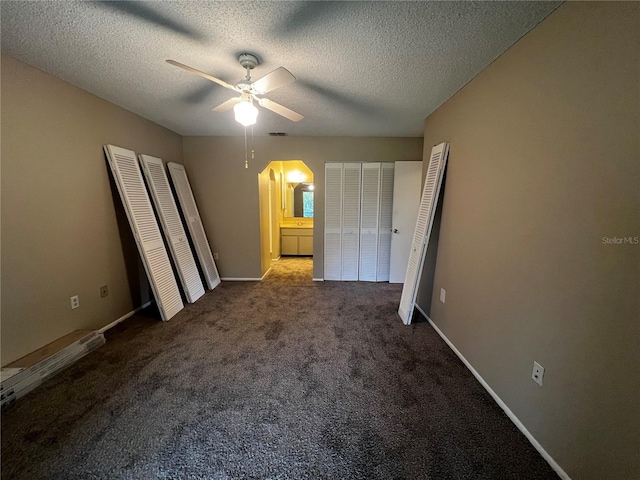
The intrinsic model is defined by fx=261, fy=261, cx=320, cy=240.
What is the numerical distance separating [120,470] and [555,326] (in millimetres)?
2320

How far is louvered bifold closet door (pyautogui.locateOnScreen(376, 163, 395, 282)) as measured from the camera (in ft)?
13.7

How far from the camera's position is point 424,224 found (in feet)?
9.01

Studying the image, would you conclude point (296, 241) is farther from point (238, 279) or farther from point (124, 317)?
point (124, 317)

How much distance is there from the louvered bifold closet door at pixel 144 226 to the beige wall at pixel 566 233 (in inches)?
125

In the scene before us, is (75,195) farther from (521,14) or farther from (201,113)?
(521,14)

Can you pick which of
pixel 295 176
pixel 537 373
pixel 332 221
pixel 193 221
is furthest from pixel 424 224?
pixel 295 176

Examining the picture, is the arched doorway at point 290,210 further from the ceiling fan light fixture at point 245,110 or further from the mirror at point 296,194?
the ceiling fan light fixture at point 245,110

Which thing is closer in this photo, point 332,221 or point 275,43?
point 275,43

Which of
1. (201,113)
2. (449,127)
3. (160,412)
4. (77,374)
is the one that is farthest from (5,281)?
(449,127)

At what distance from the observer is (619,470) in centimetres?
104

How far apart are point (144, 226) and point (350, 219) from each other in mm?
2838

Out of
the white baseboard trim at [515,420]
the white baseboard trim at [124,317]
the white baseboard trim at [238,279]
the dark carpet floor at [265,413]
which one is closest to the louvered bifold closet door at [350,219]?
the white baseboard trim at [238,279]

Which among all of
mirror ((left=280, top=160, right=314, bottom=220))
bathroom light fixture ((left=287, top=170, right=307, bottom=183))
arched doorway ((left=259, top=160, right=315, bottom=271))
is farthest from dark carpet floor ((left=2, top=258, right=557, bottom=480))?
bathroom light fixture ((left=287, top=170, right=307, bottom=183))

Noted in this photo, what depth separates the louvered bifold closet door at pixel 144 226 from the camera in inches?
108
